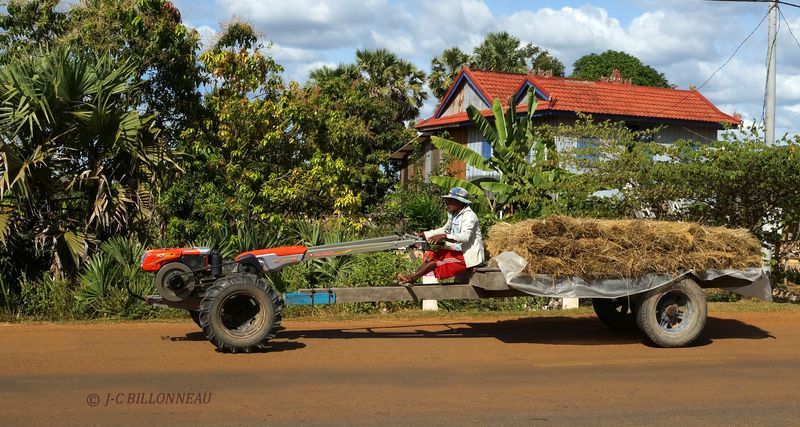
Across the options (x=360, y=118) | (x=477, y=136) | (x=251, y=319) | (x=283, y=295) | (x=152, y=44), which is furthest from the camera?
(x=360, y=118)

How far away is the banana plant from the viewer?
58.6ft

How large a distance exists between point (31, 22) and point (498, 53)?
1307 inches

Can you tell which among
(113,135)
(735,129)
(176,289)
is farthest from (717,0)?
(176,289)

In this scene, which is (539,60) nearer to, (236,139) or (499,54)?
(499,54)

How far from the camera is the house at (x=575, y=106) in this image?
1080 inches

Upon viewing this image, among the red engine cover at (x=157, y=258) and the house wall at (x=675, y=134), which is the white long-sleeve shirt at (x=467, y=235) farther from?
the house wall at (x=675, y=134)

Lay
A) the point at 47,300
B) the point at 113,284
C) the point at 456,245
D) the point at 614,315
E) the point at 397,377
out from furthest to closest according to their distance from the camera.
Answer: the point at 113,284
the point at 47,300
the point at 614,315
the point at 456,245
the point at 397,377

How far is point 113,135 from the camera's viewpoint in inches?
498

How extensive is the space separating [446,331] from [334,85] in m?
20.3

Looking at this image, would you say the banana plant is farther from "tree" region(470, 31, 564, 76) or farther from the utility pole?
"tree" region(470, 31, 564, 76)

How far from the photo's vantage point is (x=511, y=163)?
62.9ft

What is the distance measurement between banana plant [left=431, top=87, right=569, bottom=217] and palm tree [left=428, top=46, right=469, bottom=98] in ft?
77.4

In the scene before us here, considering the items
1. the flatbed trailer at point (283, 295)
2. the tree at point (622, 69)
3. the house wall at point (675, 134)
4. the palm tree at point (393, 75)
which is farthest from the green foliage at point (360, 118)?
the tree at point (622, 69)

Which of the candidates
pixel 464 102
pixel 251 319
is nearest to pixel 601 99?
pixel 464 102
